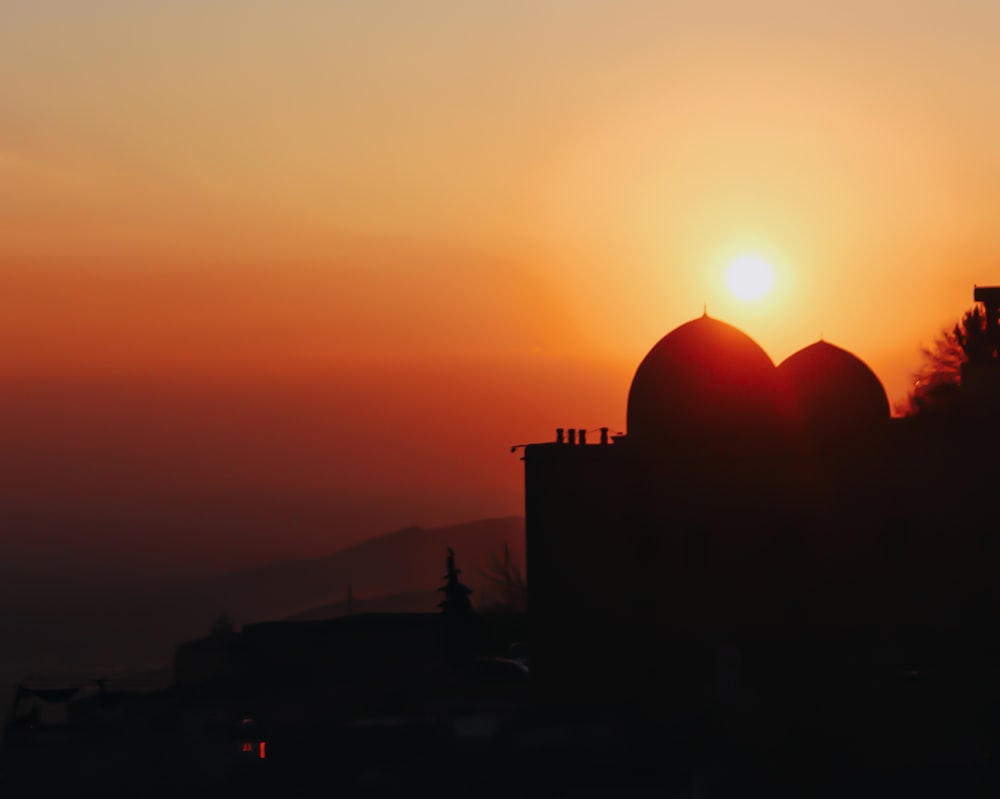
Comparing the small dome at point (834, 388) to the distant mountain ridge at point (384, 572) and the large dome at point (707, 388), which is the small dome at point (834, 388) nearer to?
the large dome at point (707, 388)

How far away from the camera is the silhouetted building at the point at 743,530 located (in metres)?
36.0

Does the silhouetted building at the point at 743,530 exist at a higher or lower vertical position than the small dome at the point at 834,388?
lower

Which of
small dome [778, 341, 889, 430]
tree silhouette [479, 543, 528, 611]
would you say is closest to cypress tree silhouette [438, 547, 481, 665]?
small dome [778, 341, 889, 430]

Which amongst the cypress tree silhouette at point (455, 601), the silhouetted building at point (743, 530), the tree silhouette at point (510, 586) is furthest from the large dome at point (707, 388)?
the tree silhouette at point (510, 586)

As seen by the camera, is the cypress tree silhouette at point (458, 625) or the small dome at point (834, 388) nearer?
the small dome at point (834, 388)

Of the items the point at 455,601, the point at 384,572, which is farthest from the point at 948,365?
the point at 384,572

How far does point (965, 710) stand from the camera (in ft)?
109

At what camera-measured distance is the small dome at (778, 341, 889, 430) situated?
39.9 m

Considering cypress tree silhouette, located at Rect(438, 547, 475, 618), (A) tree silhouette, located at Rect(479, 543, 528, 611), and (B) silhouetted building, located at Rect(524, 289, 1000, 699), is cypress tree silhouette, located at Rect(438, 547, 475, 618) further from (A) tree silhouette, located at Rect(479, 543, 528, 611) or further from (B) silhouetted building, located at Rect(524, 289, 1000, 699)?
(A) tree silhouette, located at Rect(479, 543, 528, 611)

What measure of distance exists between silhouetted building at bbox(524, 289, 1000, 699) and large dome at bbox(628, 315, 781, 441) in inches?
1.5

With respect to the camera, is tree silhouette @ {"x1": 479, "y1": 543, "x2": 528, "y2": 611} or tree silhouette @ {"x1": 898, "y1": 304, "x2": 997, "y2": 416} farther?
tree silhouette @ {"x1": 479, "y1": 543, "x2": 528, "y2": 611}

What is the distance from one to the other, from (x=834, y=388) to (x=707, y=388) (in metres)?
3.36

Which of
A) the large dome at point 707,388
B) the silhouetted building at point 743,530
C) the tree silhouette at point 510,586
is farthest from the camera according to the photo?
the tree silhouette at point 510,586

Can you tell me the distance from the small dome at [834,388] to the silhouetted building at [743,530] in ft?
2.61
